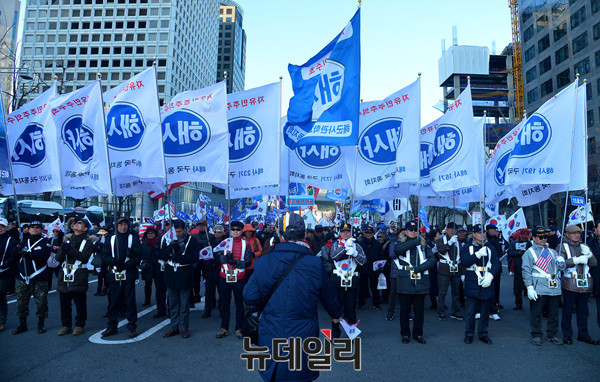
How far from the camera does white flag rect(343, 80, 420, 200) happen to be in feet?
28.6

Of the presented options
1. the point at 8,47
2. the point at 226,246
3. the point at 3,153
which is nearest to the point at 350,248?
the point at 226,246

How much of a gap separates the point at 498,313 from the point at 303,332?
24.2ft

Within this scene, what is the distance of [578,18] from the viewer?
43.1 m

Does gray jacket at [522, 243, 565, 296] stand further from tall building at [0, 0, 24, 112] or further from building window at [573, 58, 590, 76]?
building window at [573, 58, 590, 76]

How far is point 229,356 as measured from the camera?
19.1ft

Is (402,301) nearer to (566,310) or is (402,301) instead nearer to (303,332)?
(566,310)

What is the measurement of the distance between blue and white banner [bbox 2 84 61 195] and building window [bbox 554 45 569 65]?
173ft

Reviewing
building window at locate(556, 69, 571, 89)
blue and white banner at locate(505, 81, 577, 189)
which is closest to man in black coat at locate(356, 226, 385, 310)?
blue and white banner at locate(505, 81, 577, 189)

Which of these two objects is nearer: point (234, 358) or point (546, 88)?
point (234, 358)

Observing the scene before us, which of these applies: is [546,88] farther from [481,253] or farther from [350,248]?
[350,248]

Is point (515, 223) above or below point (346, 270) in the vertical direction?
above

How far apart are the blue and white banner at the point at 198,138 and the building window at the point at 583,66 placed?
47311 mm

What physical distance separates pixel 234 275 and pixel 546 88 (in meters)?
53.7

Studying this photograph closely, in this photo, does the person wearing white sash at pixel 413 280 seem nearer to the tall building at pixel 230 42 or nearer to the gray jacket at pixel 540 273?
the gray jacket at pixel 540 273
